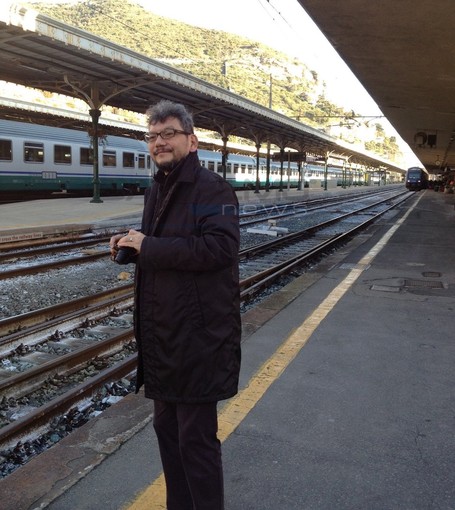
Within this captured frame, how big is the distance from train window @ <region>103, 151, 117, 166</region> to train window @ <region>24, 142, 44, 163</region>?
4.19 meters

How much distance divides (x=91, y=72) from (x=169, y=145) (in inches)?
711

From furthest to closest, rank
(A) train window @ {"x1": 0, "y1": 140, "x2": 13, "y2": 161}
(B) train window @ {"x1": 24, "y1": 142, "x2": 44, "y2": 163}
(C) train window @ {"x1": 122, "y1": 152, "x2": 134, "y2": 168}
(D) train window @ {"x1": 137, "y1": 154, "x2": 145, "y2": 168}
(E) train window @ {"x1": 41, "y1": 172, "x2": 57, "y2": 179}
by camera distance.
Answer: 1. (D) train window @ {"x1": 137, "y1": 154, "x2": 145, "y2": 168}
2. (C) train window @ {"x1": 122, "y1": 152, "x2": 134, "y2": 168}
3. (E) train window @ {"x1": 41, "y1": 172, "x2": 57, "y2": 179}
4. (B) train window @ {"x1": 24, "y1": 142, "x2": 44, "y2": 163}
5. (A) train window @ {"x1": 0, "y1": 140, "x2": 13, "y2": 161}

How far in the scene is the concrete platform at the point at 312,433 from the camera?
242 centimetres

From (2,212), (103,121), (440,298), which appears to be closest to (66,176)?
(103,121)

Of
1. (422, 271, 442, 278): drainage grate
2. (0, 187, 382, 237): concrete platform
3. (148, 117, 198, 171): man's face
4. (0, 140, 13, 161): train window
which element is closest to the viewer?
(148, 117, 198, 171): man's face

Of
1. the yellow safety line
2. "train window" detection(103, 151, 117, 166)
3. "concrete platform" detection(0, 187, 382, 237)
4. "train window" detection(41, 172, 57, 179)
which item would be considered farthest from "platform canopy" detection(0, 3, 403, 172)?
the yellow safety line

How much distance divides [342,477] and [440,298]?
4.71 meters

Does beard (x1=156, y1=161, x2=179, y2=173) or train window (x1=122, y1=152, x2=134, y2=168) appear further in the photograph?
train window (x1=122, y1=152, x2=134, y2=168)

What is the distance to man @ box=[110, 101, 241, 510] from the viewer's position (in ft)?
6.32

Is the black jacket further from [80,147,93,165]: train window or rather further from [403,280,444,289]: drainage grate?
[80,147,93,165]: train window

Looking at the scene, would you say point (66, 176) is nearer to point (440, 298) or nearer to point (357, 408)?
point (440, 298)

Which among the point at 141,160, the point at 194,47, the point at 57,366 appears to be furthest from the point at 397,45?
the point at 194,47

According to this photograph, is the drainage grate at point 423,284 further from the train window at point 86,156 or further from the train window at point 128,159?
the train window at point 128,159

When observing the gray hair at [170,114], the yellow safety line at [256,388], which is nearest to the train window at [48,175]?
the yellow safety line at [256,388]
